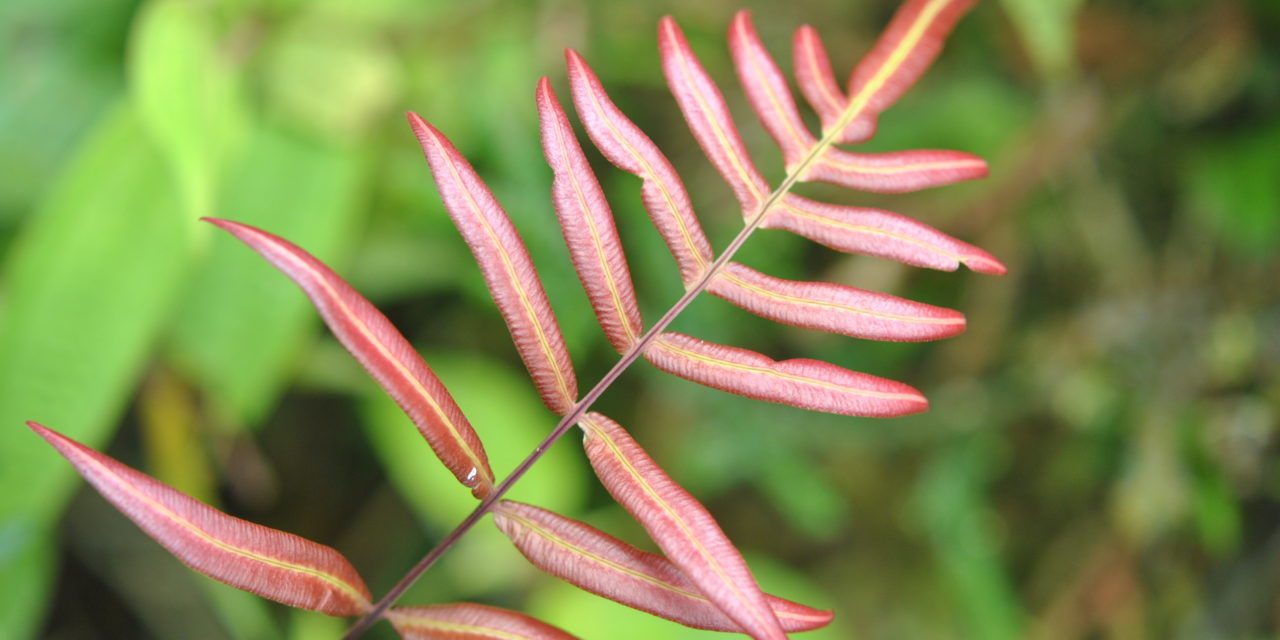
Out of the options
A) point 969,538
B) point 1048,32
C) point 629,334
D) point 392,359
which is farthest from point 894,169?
point 969,538

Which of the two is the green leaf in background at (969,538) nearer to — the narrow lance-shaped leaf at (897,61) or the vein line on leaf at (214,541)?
the narrow lance-shaped leaf at (897,61)

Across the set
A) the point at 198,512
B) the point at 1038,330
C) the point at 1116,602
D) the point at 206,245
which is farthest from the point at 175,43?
the point at 1116,602

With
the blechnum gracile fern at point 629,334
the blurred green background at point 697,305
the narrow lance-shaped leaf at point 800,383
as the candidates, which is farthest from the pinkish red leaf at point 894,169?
the blurred green background at point 697,305

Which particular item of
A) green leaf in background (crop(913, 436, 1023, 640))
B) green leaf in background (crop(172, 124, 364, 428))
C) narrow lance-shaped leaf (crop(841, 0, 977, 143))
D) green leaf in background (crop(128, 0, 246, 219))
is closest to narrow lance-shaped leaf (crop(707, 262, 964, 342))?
narrow lance-shaped leaf (crop(841, 0, 977, 143))

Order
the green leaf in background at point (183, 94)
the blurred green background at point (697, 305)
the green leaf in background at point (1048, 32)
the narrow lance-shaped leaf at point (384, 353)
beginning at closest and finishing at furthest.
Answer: the narrow lance-shaped leaf at point (384, 353)
the green leaf in background at point (183, 94)
the green leaf in background at point (1048, 32)
the blurred green background at point (697, 305)

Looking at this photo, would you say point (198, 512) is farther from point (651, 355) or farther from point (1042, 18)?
point (1042, 18)

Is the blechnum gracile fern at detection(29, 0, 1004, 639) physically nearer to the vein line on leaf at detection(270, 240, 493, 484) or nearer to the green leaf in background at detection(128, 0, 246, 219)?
the vein line on leaf at detection(270, 240, 493, 484)
